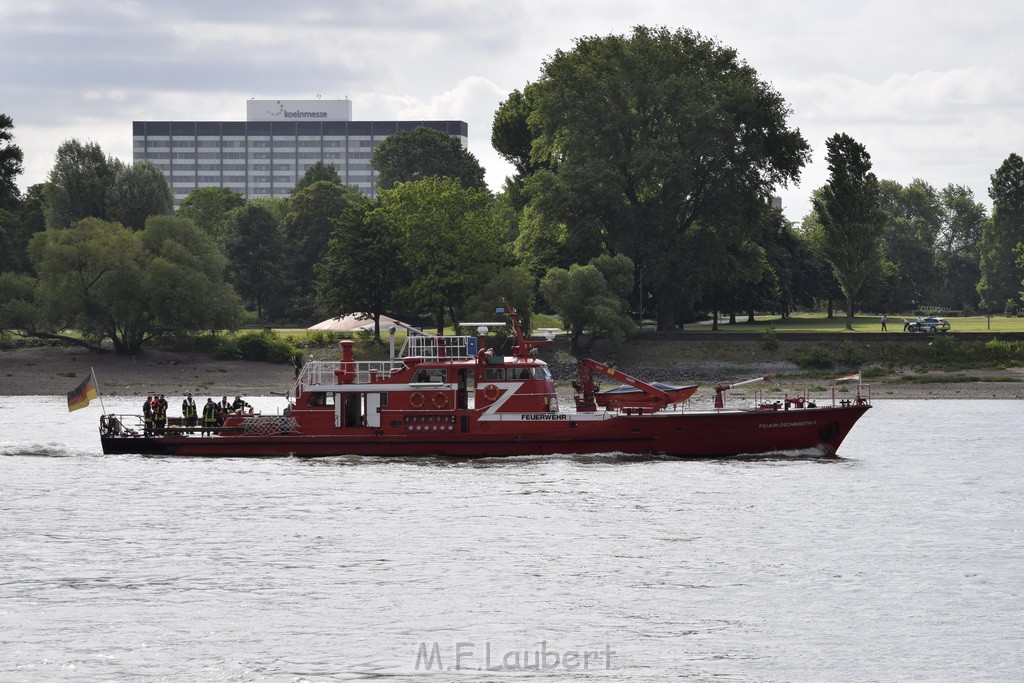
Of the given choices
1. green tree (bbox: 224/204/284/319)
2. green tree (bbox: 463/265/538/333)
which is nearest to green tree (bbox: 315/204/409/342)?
green tree (bbox: 463/265/538/333)

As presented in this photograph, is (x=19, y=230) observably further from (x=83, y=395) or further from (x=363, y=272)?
(x=83, y=395)

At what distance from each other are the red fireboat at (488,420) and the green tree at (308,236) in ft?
263

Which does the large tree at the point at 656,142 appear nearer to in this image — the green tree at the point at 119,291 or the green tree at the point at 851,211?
the green tree at the point at 851,211

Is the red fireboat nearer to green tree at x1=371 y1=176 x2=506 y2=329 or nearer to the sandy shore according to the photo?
the sandy shore

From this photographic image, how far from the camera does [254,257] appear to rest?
138 m

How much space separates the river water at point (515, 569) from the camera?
86.5 feet

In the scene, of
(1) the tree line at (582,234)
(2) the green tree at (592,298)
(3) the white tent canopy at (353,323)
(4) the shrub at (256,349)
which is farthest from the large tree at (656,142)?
(4) the shrub at (256,349)

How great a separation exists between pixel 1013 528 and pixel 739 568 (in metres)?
10.1

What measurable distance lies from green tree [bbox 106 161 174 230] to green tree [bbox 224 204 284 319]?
728 centimetres

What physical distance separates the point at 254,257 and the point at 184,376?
Answer: 151 ft

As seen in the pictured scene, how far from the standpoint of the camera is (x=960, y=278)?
187500 millimetres

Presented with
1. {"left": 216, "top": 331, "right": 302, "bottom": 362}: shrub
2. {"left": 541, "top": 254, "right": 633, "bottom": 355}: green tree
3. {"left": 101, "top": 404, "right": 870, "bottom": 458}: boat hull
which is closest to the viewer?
{"left": 101, "top": 404, "right": 870, "bottom": 458}: boat hull

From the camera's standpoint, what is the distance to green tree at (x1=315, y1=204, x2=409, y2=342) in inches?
4149

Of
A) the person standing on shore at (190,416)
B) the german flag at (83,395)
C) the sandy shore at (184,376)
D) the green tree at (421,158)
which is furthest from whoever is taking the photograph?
the green tree at (421,158)
